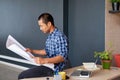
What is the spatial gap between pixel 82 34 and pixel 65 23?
38 centimetres

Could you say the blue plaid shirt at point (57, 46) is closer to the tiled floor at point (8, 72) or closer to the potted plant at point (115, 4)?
the potted plant at point (115, 4)

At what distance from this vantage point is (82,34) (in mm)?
4098

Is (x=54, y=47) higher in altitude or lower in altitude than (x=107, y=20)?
lower

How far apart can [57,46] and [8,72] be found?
115 inches

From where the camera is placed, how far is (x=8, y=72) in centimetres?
522

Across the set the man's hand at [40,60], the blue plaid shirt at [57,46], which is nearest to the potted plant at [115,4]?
the blue plaid shirt at [57,46]

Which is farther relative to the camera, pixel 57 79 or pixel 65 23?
pixel 65 23

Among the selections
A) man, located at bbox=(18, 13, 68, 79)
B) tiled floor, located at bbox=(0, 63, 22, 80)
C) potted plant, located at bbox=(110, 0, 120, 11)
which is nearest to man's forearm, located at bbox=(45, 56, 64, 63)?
man, located at bbox=(18, 13, 68, 79)

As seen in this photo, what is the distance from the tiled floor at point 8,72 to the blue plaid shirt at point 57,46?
2.23 metres

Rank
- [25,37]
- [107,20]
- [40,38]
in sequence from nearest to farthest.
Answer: [107,20]
[40,38]
[25,37]

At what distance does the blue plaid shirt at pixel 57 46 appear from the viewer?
8.43 feet

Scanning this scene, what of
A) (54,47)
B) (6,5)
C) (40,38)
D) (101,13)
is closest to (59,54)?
(54,47)

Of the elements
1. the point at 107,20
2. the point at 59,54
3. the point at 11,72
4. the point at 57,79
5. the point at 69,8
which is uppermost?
the point at 69,8

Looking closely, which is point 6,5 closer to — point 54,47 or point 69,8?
point 69,8
